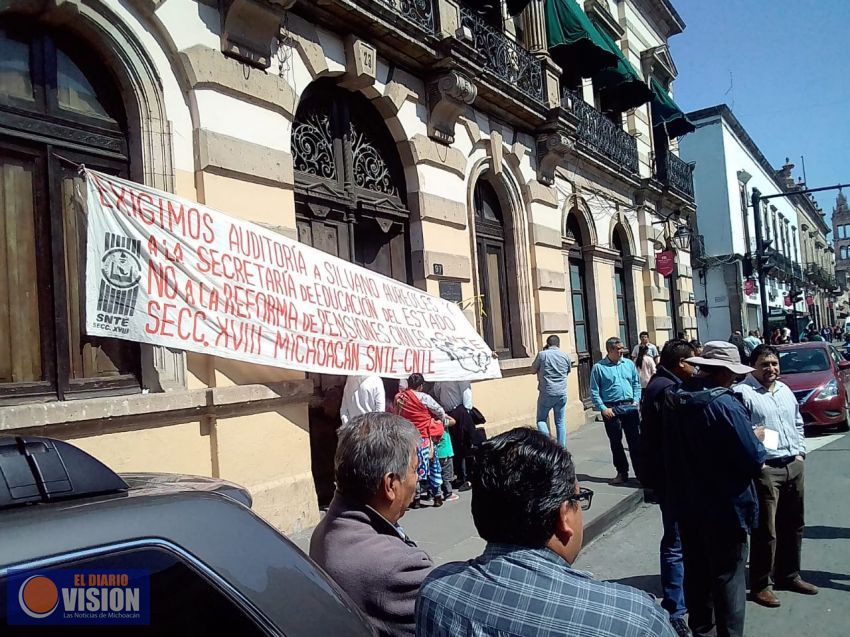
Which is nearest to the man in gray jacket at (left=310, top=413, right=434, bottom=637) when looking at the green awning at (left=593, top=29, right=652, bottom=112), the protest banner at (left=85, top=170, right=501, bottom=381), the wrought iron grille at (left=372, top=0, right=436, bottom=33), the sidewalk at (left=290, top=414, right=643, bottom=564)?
the sidewalk at (left=290, top=414, right=643, bottom=564)

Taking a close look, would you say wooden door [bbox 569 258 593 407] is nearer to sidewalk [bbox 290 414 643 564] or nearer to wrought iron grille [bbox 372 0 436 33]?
sidewalk [bbox 290 414 643 564]

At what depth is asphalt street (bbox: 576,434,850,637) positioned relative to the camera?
168 inches

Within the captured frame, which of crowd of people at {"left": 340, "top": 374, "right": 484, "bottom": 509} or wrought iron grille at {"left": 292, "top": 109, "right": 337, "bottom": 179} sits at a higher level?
wrought iron grille at {"left": 292, "top": 109, "right": 337, "bottom": 179}

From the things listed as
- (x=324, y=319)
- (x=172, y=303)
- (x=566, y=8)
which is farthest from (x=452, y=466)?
(x=566, y=8)

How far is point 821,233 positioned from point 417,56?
65.9 m

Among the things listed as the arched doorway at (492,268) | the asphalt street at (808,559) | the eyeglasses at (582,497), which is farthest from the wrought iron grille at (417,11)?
the eyeglasses at (582,497)

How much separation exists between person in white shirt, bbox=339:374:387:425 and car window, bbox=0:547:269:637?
5.49 metres

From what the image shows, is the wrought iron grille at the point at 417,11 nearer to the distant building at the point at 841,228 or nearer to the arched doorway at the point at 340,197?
the arched doorway at the point at 340,197

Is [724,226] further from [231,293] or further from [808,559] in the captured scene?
[231,293]

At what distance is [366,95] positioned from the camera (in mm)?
8711

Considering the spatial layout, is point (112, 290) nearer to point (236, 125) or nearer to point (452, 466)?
point (236, 125)

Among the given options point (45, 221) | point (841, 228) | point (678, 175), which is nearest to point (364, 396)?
point (45, 221)

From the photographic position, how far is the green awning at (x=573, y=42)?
13016 millimetres

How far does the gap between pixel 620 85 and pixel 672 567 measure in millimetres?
14091
